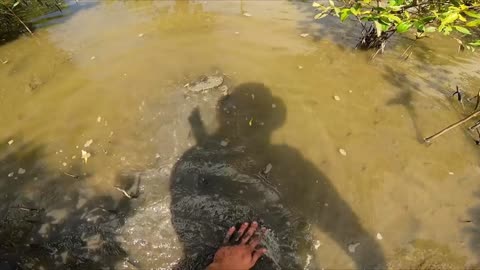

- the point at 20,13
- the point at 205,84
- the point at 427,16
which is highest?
the point at 427,16

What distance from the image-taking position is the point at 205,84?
15.2 ft

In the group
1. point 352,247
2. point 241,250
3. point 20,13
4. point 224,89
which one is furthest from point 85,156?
point 20,13

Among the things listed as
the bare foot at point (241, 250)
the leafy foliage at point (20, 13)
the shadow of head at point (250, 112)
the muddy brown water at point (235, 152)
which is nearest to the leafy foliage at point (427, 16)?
the muddy brown water at point (235, 152)

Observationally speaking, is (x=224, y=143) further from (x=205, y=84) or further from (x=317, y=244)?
(x=317, y=244)

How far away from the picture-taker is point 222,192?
3.55 m

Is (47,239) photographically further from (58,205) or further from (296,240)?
(296,240)

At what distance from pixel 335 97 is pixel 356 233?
1.95m

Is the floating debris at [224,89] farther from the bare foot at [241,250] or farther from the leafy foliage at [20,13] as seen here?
the leafy foliage at [20,13]

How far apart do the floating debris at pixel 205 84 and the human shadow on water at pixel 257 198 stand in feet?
1.59

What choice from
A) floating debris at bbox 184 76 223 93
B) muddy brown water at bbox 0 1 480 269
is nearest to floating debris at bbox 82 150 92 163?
muddy brown water at bbox 0 1 480 269

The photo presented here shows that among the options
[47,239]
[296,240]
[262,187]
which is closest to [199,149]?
[262,187]

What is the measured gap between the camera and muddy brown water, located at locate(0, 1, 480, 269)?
3.20 meters

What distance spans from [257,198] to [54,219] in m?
2.04

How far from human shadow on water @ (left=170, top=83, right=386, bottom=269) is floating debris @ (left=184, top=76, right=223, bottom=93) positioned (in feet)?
1.59
